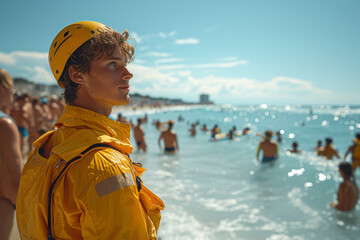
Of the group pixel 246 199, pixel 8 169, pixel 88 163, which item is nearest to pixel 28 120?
pixel 8 169

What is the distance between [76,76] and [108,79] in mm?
154

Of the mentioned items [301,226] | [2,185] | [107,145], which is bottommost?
[301,226]

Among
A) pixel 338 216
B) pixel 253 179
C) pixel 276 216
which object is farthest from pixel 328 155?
pixel 276 216

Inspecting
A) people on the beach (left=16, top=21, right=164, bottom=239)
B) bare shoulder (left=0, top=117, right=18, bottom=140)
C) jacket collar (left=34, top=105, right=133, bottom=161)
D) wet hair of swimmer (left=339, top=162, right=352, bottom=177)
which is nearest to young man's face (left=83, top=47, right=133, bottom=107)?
people on the beach (left=16, top=21, right=164, bottom=239)

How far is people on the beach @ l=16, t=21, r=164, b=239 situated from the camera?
0.77 m

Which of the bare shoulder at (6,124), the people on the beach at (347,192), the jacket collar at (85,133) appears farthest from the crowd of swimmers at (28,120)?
the people on the beach at (347,192)

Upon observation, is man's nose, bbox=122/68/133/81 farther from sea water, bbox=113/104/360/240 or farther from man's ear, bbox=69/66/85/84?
sea water, bbox=113/104/360/240

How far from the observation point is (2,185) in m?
1.84

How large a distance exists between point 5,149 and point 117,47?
58.7 inches

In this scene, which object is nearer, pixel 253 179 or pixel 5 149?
pixel 5 149

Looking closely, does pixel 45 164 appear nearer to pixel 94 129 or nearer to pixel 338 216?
pixel 94 129

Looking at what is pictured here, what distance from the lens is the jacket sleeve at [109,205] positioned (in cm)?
76

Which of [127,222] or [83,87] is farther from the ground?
[83,87]

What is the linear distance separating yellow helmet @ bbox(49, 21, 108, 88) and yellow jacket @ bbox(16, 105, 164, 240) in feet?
0.82
